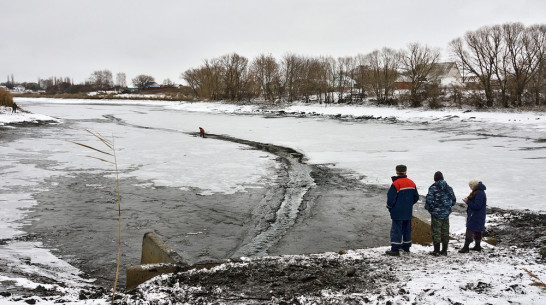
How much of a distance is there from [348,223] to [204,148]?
12336mm

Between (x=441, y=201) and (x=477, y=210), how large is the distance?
0.62 m

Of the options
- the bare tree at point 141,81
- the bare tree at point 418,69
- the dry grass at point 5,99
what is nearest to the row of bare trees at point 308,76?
the bare tree at point 418,69

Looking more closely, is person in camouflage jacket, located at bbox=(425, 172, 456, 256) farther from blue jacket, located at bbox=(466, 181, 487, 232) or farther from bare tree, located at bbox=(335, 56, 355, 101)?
bare tree, located at bbox=(335, 56, 355, 101)

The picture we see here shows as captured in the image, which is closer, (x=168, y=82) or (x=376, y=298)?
(x=376, y=298)

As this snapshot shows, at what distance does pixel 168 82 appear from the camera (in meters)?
164

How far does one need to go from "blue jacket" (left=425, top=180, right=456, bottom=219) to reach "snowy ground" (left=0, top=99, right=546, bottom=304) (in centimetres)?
67

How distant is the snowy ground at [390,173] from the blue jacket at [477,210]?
0.43 m

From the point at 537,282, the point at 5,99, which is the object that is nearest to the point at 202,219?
the point at 537,282

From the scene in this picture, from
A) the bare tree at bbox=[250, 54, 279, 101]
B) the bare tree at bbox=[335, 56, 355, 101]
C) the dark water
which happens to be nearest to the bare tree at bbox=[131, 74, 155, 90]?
the bare tree at bbox=[250, 54, 279, 101]

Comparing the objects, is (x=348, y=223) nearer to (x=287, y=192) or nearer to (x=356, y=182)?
(x=287, y=192)

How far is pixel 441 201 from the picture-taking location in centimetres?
641

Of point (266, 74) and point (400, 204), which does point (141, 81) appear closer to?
point (266, 74)

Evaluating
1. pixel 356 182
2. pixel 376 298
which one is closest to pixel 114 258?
pixel 376 298

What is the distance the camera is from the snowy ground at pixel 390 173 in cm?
474
